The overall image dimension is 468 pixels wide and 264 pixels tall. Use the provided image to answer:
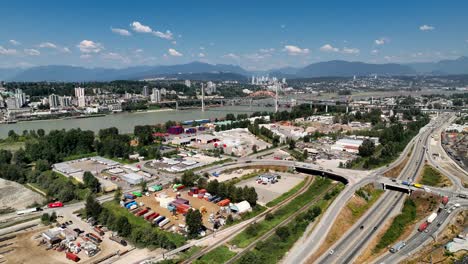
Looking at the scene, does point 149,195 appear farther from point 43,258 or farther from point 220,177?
point 43,258

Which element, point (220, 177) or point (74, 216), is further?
point (220, 177)

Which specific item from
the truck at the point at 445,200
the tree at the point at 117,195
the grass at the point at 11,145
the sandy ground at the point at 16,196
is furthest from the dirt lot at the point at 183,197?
the grass at the point at 11,145

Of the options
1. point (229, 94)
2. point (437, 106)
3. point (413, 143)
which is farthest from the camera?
point (229, 94)

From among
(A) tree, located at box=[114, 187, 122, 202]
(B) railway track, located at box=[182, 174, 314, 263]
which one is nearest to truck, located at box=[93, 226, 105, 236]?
(A) tree, located at box=[114, 187, 122, 202]

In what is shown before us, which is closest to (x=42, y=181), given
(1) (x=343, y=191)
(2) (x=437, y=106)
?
(1) (x=343, y=191)

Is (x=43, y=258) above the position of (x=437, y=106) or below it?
below

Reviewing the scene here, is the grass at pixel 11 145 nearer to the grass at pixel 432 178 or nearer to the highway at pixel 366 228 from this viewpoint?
the highway at pixel 366 228

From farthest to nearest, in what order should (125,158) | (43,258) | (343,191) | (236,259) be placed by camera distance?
1. (125,158)
2. (343,191)
3. (43,258)
4. (236,259)
